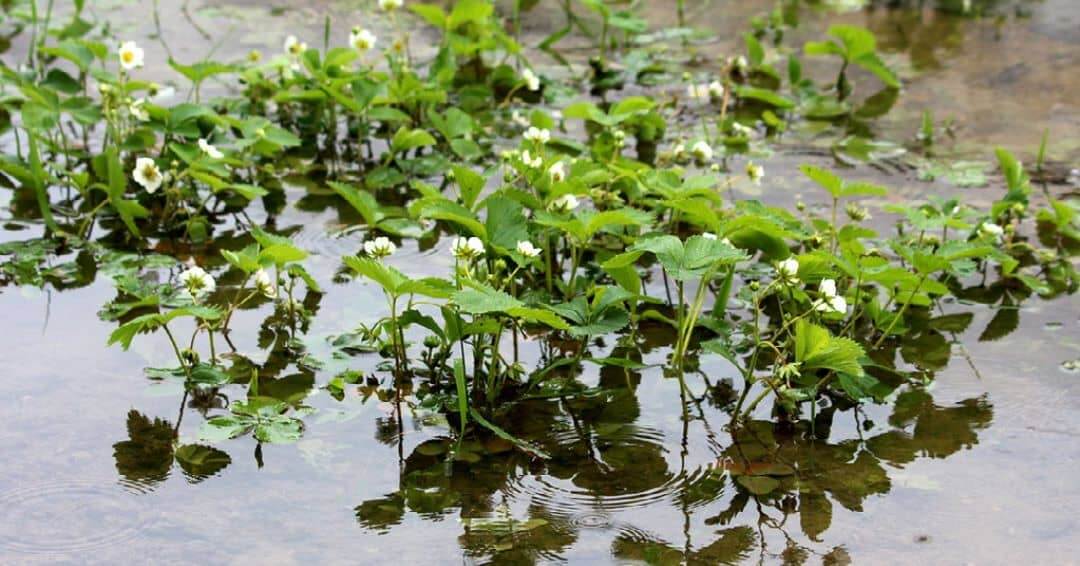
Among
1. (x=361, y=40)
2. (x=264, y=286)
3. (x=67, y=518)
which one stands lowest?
(x=67, y=518)

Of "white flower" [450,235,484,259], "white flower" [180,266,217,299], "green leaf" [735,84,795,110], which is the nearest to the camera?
"white flower" [450,235,484,259]

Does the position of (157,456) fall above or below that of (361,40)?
below

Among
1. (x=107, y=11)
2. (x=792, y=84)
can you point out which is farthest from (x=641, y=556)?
(x=107, y=11)

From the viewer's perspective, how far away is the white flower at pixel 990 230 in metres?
2.74

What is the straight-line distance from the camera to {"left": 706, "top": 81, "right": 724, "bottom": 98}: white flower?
12.7 feet

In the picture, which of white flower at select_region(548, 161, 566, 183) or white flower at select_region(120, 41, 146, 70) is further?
white flower at select_region(120, 41, 146, 70)

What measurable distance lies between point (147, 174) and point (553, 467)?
140cm

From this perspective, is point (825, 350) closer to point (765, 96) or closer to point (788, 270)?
point (788, 270)

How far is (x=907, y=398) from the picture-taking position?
2.34 m

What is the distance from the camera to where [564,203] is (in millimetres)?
2625

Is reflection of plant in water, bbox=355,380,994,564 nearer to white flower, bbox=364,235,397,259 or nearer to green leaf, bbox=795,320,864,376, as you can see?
green leaf, bbox=795,320,864,376

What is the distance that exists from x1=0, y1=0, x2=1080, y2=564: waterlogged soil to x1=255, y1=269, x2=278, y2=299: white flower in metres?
0.07

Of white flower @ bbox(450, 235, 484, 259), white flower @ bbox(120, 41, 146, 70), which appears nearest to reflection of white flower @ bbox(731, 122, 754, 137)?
white flower @ bbox(450, 235, 484, 259)

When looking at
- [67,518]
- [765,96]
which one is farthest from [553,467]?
[765,96]
